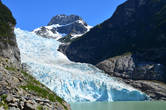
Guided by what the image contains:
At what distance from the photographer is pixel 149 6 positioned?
10006 centimetres

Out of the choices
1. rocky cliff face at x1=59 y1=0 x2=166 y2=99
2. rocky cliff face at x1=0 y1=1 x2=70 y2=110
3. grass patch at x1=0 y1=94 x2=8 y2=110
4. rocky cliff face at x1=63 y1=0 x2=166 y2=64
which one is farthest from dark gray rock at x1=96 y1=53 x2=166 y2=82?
grass patch at x1=0 y1=94 x2=8 y2=110

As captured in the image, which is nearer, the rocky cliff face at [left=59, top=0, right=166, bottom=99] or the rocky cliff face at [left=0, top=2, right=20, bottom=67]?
the rocky cliff face at [left=0, top=2, right=20, bottom=67]

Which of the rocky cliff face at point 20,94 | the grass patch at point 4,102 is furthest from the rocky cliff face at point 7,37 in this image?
the grass patch at point 4,102

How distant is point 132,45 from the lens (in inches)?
3602

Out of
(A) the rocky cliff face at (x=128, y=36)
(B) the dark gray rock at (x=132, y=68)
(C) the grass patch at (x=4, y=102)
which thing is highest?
(A) the rocky cliff face at (x=128, y=36)

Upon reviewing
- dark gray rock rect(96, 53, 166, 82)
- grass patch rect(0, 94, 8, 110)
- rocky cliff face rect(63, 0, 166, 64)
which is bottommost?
grass patch rect(0, 94, 8, 110)

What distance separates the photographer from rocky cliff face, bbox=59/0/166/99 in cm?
7656

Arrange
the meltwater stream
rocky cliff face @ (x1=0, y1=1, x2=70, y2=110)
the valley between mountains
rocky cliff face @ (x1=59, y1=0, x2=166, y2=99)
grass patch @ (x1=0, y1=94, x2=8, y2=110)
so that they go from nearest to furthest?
grass patch @ (x1=0, y1=94, x2=8, y2=110), rocky cliff face @ (x1=0, y1=1, x2=70, y2=110), the valley between mountains, the meltwater stream, rocky cliff face @ (x1=59, y1=0, x2=166, y2=99)

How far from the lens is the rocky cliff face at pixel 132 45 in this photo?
7656cm

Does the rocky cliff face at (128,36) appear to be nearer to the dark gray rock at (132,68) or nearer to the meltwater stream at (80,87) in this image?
the dark gray rock at (132,68)

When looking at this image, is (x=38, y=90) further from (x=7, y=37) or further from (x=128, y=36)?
(x=128, y=36)

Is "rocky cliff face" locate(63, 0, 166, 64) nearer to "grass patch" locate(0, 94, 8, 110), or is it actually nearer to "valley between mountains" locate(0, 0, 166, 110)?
"valley between mountains" locate(0, 0, 166, 110)

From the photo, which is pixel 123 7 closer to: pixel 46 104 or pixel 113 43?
pixel 113 43

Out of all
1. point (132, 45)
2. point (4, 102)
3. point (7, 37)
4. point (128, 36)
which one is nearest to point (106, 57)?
point (132, 45)
